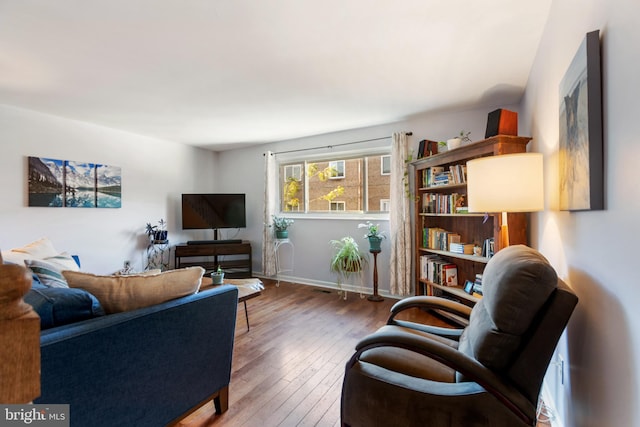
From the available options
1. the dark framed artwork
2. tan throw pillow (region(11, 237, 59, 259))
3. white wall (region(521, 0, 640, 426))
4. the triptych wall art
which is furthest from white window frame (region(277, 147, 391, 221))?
tan throw pillow (region(11, 237, 59, 259))

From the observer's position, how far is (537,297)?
102 cm

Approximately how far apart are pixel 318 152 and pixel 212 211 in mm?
1992

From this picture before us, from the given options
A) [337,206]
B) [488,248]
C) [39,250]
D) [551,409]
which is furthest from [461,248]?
[39,250]

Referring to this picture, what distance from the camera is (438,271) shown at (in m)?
3.24

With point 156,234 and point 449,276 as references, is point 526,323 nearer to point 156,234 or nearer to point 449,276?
point 449,276

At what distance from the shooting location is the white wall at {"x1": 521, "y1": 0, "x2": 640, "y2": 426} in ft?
2.72

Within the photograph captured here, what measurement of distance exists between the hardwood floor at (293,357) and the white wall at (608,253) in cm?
118

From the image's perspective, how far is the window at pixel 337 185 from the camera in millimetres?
4117

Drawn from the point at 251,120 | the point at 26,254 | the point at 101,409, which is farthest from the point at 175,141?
the point at 101,409

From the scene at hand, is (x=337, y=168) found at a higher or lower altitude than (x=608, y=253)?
higher

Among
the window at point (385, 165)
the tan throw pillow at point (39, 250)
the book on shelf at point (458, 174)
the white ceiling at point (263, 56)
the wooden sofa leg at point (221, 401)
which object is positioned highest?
the white ceiling at point (263, 56)

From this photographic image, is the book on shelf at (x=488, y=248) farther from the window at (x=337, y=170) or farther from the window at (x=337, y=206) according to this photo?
the window at (x=337, y=170)

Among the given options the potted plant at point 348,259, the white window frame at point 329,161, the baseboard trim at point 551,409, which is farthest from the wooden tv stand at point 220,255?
the baseboard trim at point 551,409

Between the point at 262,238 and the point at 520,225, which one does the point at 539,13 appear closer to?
the point at 520,225
